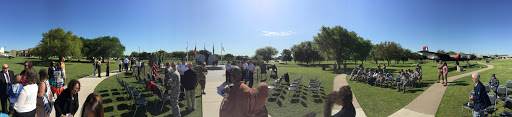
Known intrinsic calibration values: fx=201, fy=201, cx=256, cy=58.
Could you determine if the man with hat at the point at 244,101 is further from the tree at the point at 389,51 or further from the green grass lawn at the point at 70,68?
the tree at the point at 389,51

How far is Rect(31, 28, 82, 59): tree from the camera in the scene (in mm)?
35438

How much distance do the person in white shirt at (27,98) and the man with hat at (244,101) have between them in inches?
164

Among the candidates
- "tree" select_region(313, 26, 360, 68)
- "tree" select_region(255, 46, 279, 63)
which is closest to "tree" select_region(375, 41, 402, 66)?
"tree" select_region(313, 26, 360, 68)

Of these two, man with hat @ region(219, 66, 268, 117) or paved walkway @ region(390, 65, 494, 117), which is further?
paved walkway @ region(390, 65, 494, 117)

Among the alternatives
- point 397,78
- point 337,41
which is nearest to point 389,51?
point 337,41

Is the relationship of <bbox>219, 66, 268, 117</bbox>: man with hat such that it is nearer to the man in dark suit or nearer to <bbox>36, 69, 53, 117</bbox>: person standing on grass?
<bbox>36, 69, 53, 117</bbox>: person standing on grass

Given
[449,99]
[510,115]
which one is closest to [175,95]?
[510,115]

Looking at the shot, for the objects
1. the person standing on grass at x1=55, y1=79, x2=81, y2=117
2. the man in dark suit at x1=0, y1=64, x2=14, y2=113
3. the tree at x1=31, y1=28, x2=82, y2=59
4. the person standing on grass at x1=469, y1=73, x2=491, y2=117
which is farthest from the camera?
the tree at x1=31, y1=28, x2=82, y2=59

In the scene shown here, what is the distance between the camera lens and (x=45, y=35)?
36750 mm

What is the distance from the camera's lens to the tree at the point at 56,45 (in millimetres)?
35438

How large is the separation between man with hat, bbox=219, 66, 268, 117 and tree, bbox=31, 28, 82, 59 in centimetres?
4864

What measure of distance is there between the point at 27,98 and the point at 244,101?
459cm

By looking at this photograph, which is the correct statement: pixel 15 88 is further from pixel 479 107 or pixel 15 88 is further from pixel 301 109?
pixel 479 107

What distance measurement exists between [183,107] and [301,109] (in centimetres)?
440
